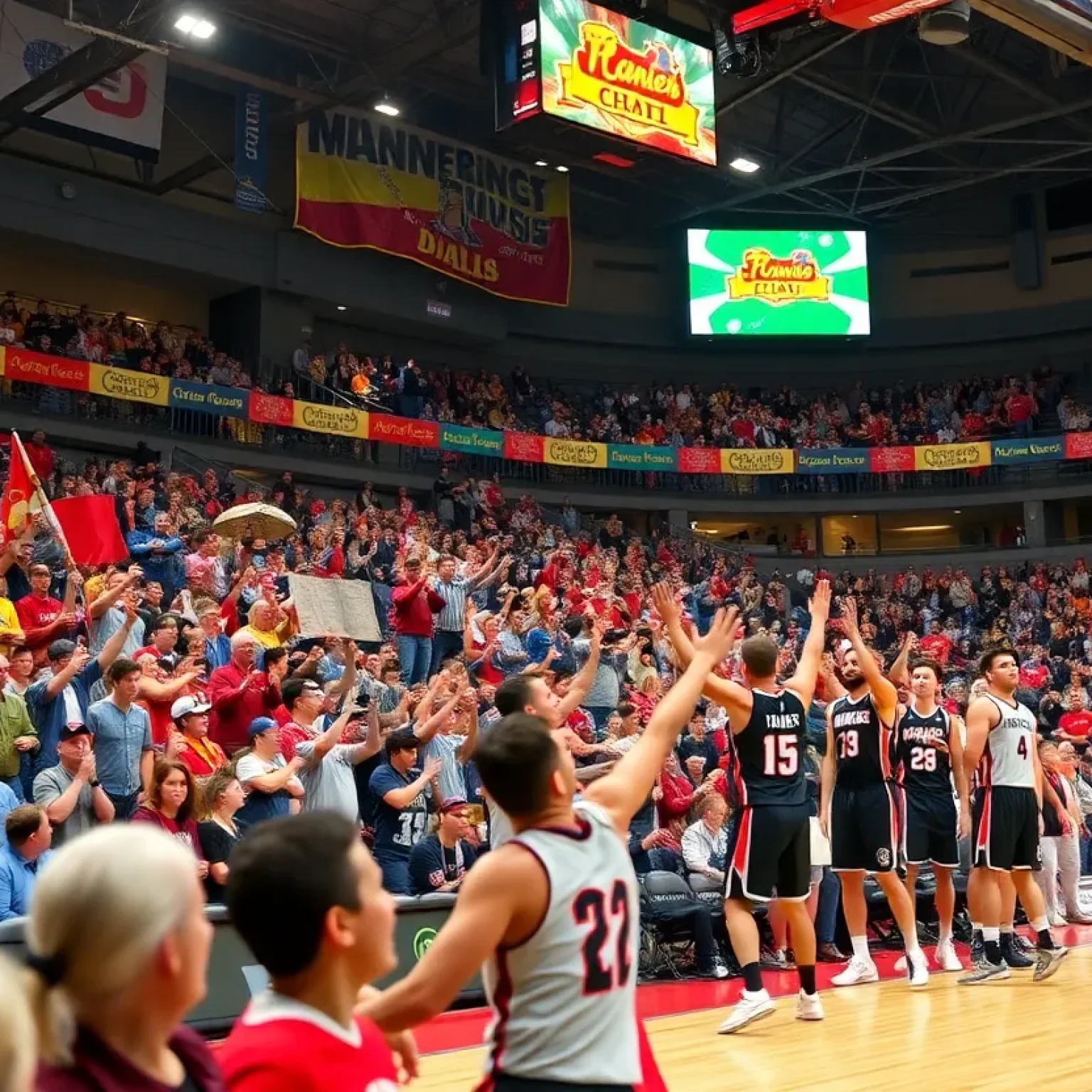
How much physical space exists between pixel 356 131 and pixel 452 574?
1543 cm

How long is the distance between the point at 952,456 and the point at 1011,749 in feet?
82.2

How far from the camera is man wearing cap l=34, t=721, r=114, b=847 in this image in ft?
24.4

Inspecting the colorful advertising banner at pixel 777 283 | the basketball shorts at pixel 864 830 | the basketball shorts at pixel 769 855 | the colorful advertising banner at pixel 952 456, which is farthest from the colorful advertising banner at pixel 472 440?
the basketball shorts at pixel 769 855

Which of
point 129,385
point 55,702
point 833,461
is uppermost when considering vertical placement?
point 129,385

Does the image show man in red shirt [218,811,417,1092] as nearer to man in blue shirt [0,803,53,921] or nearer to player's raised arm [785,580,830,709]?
player's raised arm [785,580,830,709]

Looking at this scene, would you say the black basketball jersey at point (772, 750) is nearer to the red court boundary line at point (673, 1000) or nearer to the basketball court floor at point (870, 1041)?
the basketball court floor at point (870, 1041)

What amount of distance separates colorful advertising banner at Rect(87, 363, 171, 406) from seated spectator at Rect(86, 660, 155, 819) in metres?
16.0

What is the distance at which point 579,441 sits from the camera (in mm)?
30969

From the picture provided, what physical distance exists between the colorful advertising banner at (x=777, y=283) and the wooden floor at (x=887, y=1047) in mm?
27639

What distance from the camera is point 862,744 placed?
9109mm

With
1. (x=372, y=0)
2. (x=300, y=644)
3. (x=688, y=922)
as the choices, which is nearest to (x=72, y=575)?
(x=300, y=644)

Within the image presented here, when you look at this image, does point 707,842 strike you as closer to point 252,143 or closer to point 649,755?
point 649,755

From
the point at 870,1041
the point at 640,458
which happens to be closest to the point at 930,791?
the point at 870,1041

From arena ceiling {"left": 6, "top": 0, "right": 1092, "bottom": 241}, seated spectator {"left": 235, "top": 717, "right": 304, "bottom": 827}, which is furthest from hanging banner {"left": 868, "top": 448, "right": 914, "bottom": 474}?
seated spectator {"left": 235, "top": 717, "right": 304, "bottom": 827}
